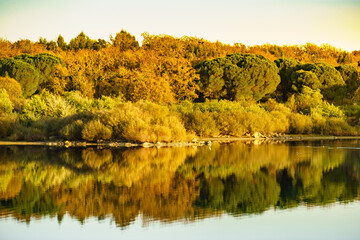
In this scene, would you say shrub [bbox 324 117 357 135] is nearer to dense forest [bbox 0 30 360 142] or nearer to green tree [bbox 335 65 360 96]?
dense forest [bbox 0 30 360 142]

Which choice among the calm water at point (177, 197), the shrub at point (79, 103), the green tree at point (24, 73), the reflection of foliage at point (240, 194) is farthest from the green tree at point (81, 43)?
the reflection of foliage at point (240, 194)

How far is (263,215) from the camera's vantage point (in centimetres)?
977

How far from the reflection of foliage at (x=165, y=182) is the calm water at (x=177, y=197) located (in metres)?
0.02

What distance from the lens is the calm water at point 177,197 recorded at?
8.60 m

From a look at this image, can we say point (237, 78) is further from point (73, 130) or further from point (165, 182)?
point (165, 182)

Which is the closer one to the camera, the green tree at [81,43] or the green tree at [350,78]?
the green tree at [350,78]

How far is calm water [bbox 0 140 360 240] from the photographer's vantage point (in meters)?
8.60

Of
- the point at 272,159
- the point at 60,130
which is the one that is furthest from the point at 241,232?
the point at 60,130

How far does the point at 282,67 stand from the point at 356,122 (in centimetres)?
1591

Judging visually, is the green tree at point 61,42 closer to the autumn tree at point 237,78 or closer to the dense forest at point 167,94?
the dense forest at point 167,94

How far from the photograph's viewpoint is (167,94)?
37.5 meters

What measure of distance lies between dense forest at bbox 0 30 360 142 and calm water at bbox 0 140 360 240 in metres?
8.28

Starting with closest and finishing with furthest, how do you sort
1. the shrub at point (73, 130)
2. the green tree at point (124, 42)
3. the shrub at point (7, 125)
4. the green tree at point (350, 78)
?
1. the shrub at point (73, 130)
2. the shrub at point (7, 125)
3. the green tree at point (350, 78)
4. the green tree at point (124, 42)

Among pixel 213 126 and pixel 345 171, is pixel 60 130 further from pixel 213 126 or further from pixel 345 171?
pixel 345 171
